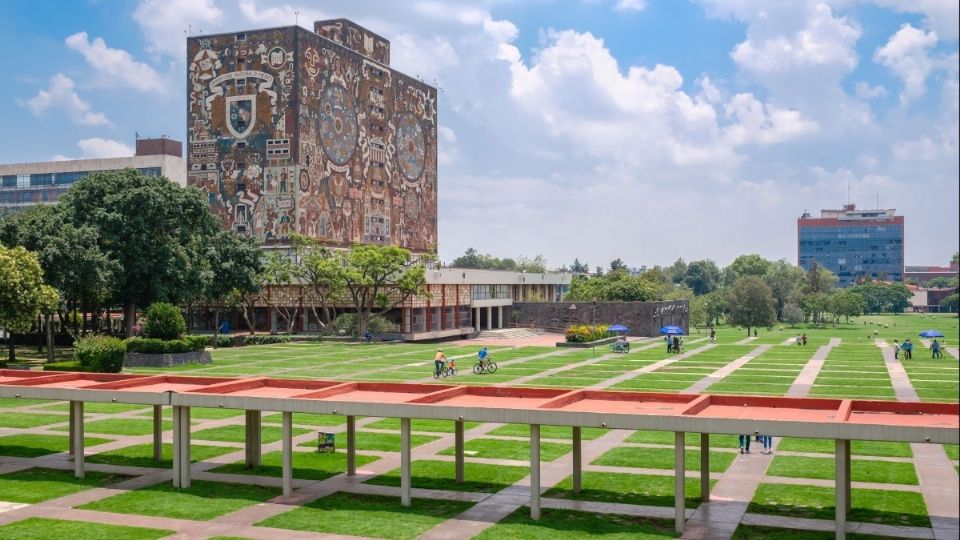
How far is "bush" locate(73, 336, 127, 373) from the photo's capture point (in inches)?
2032

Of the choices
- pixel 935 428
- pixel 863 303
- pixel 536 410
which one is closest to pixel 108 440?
pixel 536 410

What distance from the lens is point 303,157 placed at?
311 feet

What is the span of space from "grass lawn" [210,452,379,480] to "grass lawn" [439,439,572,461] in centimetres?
342

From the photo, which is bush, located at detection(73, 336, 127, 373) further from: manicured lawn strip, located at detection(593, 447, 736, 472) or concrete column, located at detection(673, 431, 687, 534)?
concrete column, located at detection(673, 431, 687, 534)

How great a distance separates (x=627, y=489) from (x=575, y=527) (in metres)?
4.36

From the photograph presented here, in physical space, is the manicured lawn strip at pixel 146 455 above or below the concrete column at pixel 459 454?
below

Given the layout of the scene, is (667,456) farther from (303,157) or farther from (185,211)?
(303,157)

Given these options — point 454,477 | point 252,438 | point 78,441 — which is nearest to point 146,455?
point 78,441

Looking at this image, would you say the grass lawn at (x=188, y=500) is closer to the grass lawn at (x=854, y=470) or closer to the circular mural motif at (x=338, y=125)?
the grass lawn at (x=854, y=470)

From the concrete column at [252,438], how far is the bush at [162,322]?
110ft

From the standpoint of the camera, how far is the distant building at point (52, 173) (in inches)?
5281

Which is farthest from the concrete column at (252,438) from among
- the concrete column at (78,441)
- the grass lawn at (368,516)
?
the concrete column at (78,441)

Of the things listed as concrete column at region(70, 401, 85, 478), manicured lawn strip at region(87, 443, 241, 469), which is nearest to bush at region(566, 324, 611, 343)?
manicured lawn strip at region(87, 443, 241, 469)

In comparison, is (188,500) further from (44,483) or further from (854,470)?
(854,470)
